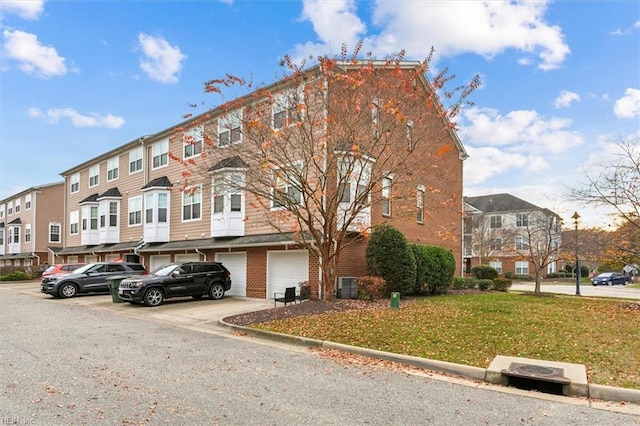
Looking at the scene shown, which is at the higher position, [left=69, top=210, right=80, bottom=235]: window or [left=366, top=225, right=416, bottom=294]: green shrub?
[left=69, top=210, right=80, bottom=235]: window

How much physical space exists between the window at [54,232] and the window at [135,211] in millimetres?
21602

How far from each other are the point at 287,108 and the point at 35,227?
40.1 m

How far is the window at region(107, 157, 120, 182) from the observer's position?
29.9 metres

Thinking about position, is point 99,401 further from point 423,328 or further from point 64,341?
point 423,328

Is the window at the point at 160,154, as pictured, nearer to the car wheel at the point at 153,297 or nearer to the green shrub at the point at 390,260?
the car wheel at the point at 153,297

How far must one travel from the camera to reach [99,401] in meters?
5.66

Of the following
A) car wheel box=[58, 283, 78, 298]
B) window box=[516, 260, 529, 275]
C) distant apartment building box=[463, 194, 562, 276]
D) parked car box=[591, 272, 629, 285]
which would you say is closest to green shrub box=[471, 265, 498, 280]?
distant apartment building box=[463, 194, 562, 276]

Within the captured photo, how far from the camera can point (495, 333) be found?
390 inches

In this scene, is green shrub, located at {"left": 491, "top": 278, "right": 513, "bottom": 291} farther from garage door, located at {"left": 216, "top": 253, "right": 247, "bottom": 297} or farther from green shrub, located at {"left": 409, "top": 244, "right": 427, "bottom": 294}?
garage door, located at {"left": 216, "top": 253, "right": 247, "bottom": 297}

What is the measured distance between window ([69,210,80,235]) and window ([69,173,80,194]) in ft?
6.02

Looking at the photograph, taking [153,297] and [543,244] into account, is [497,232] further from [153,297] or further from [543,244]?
[153,297]

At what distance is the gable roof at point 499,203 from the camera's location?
5219 cm

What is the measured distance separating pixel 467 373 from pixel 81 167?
3464cm

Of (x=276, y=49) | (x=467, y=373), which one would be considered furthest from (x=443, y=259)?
(x=467, y=373)
